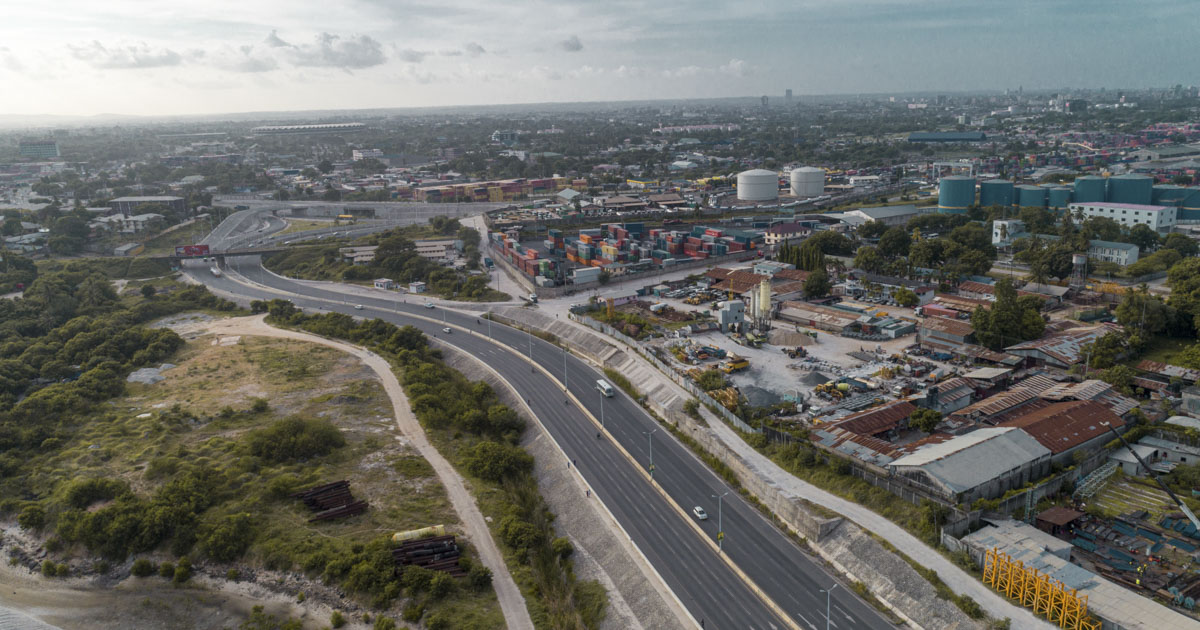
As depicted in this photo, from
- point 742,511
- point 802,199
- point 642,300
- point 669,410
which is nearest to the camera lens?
point 742,511

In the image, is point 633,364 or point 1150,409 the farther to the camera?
point 633,364

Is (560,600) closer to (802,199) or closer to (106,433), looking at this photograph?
(106,433)

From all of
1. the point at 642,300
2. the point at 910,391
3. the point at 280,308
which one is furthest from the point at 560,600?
the point at 280,308

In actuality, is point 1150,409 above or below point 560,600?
above

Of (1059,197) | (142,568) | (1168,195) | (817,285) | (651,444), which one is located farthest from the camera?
(1059,197)

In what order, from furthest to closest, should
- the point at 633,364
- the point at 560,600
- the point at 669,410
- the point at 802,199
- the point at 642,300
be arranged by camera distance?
the point at 802,199, the point at 642,300, the point at 633,364, the point at 669,410, the point at 560,600

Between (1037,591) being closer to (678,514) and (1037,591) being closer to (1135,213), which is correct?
(678,514)

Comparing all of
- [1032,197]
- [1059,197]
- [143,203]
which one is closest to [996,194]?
[1032,197]
